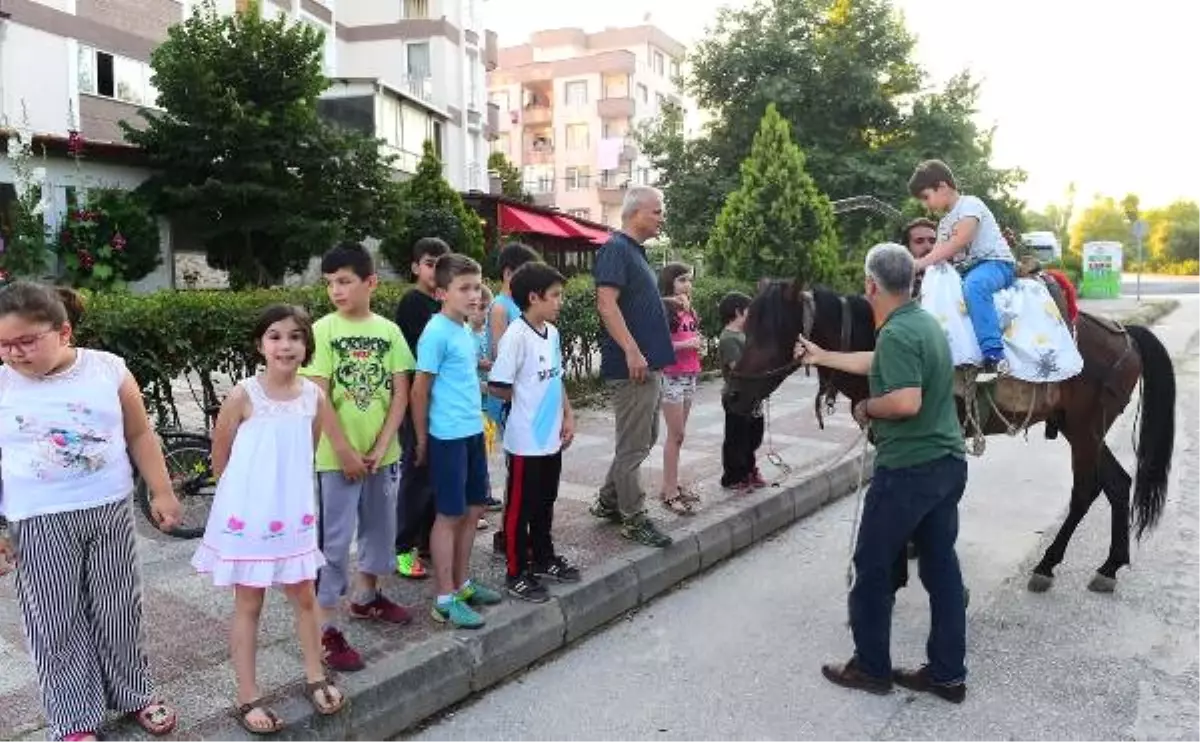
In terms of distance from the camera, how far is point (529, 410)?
4.45 m

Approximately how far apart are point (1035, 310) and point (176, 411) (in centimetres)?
603

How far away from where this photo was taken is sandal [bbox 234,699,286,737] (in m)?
3.15

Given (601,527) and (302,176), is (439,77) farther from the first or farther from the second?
(601,527)

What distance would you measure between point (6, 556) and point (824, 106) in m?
26.7

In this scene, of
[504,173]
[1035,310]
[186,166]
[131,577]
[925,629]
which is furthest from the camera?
[504,173]

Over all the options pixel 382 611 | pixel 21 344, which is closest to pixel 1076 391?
pixel 382 611

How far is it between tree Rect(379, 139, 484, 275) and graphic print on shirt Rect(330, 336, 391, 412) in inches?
618

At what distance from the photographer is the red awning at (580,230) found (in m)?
30.4

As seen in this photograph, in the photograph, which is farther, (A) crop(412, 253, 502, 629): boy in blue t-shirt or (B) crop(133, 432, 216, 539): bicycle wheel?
(B) crop(133, 432, 216, 539): bicycle wheel

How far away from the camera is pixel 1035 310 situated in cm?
525

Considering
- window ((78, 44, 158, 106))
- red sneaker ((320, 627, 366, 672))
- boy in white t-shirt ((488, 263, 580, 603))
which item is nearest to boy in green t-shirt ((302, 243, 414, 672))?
red sneaker ((320, 627, 366, 672))

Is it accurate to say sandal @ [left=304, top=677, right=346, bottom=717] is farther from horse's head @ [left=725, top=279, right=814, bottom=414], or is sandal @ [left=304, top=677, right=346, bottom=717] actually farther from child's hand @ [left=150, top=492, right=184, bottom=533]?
horse's head @ [left=725, top=279, right=814, bottom=414]

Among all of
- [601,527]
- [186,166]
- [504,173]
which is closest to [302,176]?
[186,166]

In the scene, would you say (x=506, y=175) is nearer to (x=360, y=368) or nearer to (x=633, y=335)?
(x=633, y=335)
